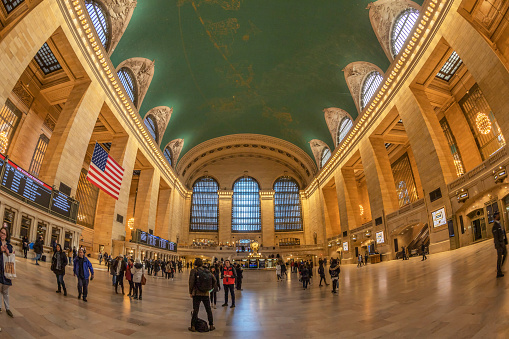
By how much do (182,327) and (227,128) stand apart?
30.8 m

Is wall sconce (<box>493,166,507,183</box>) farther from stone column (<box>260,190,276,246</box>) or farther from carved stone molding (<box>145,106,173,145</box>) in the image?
stone column (<box>260,190,276,246</box>)

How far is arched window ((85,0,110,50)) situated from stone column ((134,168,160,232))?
12430 millimetres

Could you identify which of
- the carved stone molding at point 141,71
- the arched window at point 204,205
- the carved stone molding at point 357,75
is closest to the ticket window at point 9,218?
the carved stone molding at point 141,71

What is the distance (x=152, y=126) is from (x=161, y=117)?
3.80 ft

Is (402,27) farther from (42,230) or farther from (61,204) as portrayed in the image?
(42,230)

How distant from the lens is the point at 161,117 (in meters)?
25.6

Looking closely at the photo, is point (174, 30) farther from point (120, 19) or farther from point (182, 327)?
point (182, 327)

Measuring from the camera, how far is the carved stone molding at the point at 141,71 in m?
18.9

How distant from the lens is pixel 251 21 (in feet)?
63.4

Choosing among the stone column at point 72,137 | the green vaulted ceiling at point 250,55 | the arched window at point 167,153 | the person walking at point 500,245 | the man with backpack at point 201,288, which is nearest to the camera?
the man with backpack at point 201,288

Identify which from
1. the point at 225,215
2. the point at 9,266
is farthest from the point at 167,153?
the point at 9,266

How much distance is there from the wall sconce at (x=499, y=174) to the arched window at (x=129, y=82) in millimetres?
19342

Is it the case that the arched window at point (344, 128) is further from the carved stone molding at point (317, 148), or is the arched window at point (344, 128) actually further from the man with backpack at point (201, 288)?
the man with backpack at point (201, 288)

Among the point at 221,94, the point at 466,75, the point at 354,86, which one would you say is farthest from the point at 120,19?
the point at 466,75
